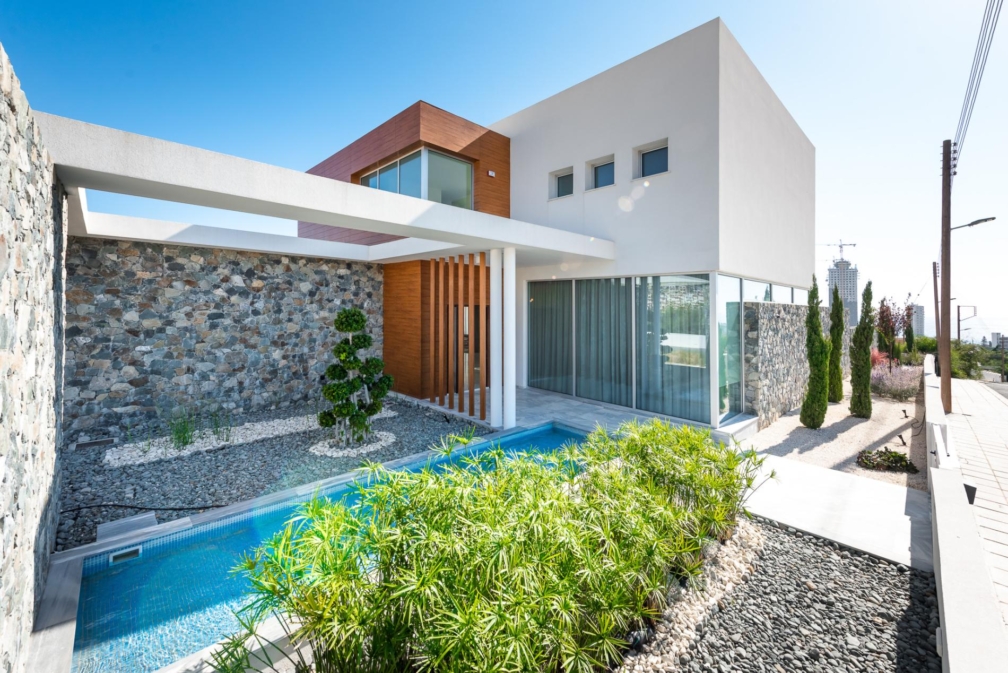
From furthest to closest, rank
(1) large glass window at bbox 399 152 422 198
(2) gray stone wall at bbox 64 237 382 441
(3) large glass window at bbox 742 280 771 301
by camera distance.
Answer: (1) large glass window at bbox 399 152 422 198 → (3) large glass window at bbox 742 280 771 301 → (2) gray stone wall at bbox 64 237 382 441

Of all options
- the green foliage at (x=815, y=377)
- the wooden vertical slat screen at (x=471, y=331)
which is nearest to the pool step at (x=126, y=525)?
the wooden vertical slat screen at (x=471, y=331)

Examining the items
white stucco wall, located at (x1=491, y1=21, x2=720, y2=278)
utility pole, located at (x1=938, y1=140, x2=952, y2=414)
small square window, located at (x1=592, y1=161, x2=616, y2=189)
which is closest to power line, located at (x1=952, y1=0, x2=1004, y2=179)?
utility pole, located at (x1=938, y1=140, x2=952, y2=414)

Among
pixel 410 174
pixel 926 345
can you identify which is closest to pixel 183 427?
pixel 410 174

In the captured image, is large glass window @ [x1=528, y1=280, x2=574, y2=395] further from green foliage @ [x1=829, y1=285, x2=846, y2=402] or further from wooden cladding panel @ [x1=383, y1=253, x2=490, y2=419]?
green foliage @ [x1=829, y1=285, x2=846, y2=402]

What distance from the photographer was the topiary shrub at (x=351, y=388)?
694cm

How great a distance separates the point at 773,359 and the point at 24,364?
11041 millimetres

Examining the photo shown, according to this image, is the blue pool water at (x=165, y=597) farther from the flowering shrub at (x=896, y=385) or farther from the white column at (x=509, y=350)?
the flowering shrub at (x=896, y=385)

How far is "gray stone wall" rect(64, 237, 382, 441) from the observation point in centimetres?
724

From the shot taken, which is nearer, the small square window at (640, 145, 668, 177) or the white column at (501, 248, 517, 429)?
the white column at (501, 248, 517, 429)

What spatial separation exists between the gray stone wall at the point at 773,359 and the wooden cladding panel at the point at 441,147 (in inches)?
251

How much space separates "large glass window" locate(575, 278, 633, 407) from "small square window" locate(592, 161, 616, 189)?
6.83ft

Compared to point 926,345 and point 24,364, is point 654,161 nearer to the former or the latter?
point 24,364


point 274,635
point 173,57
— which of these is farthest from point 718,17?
point 274,635

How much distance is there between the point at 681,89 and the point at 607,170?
6.41ft
